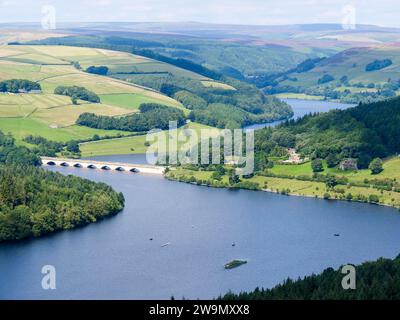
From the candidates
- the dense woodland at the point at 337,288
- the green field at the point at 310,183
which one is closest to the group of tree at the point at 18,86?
the green field at the point at 310,183

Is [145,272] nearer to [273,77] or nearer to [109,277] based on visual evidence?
[109,277]

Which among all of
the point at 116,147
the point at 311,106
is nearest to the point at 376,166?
the point at 116,147

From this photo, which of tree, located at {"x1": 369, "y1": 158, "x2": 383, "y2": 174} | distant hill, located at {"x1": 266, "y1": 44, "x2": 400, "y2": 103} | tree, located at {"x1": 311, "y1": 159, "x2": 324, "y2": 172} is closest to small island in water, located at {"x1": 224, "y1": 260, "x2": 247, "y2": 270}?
tree, located at {"x1": 369, "y1": 158, "x2": 383, "y2": 174}

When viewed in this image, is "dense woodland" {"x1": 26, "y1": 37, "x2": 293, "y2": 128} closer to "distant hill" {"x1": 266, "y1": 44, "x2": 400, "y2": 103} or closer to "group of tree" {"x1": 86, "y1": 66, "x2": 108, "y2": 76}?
"group of tree" {"x1": 86, "y1": 66, "x2": 108, "y2": 76}

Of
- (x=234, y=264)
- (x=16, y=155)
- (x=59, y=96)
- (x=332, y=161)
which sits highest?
(x=59, y=96)

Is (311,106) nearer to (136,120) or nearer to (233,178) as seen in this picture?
(136,120)
